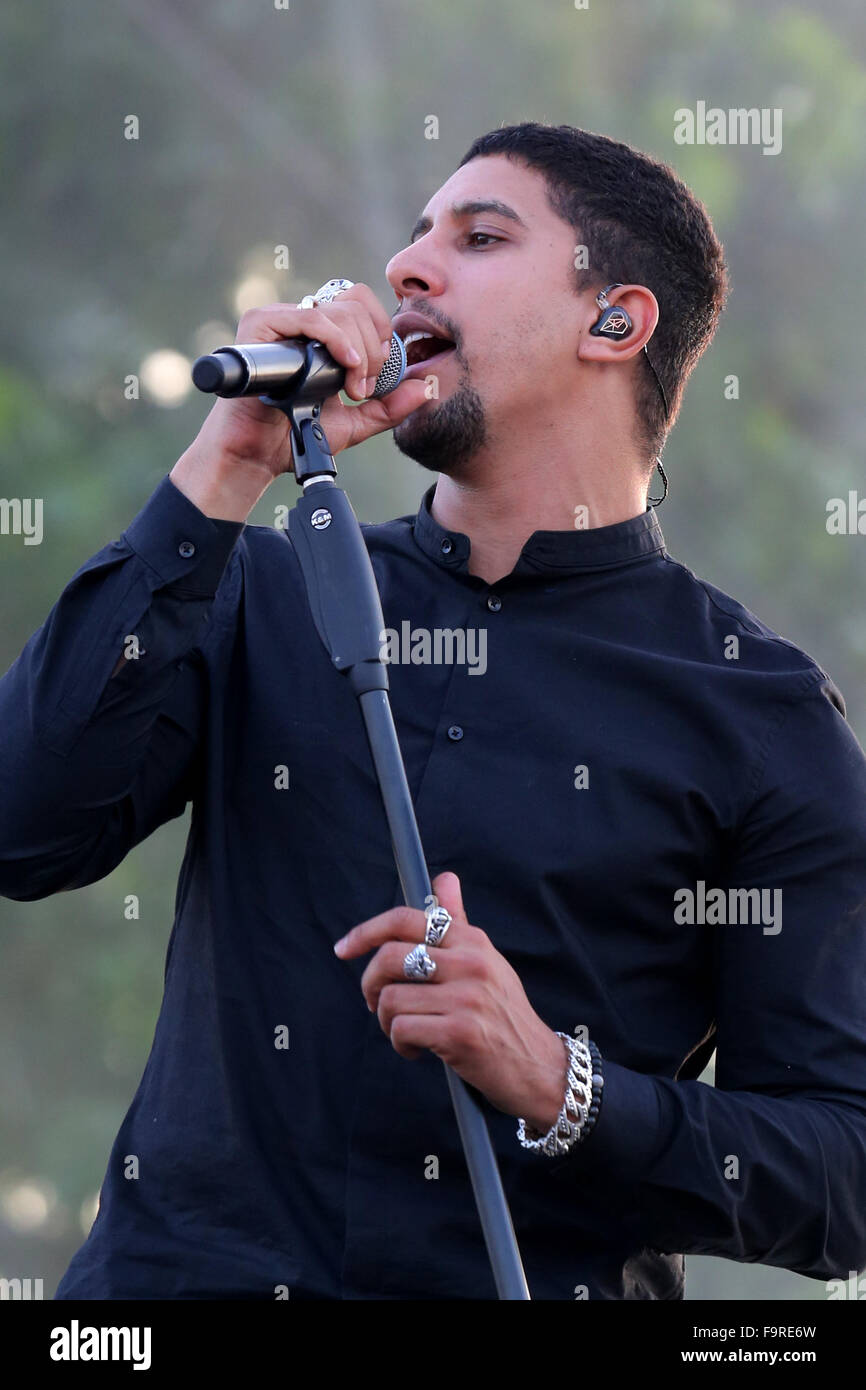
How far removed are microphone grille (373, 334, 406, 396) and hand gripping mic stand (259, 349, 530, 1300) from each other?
221 millimetres

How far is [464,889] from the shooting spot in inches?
84.8

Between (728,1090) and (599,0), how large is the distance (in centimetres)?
565

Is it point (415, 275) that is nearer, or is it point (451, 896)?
point (451, 896)

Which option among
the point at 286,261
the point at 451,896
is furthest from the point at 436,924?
the point at 286,261

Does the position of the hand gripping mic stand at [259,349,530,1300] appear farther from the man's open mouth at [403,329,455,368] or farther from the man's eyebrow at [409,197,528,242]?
the man's eyebrow at [409,197,528,242]

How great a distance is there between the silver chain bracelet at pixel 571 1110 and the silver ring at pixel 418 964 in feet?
0.83

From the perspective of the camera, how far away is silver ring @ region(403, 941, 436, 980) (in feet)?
5.63

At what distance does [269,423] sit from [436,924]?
640mm

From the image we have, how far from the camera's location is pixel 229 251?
654 centimetres

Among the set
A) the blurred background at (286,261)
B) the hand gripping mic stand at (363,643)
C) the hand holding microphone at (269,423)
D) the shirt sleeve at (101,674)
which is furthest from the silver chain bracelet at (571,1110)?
the blurred background at (286,261)

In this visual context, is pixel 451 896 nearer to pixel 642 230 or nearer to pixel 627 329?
pixel 627 329

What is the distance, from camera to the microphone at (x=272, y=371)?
177 cm

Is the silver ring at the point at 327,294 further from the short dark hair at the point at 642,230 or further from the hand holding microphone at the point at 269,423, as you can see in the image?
the short dark hair at the point at 642,230
